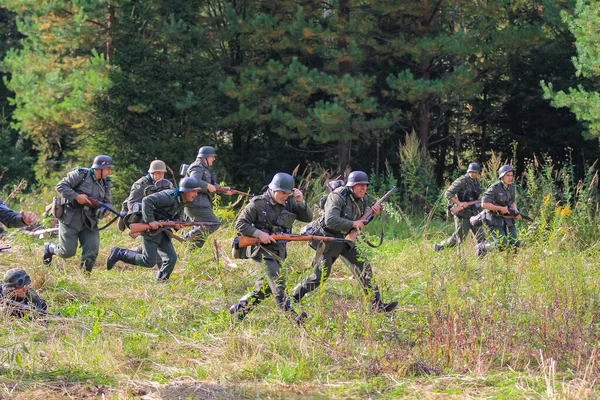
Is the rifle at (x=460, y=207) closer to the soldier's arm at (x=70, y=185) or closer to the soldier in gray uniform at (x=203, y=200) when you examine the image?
the soldier in gray uniform at (x=203, y=200)

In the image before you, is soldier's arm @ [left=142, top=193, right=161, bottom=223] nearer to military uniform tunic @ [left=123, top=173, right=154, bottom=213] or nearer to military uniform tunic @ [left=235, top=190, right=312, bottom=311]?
military uniform tunic @ [left=123, top=173, right=154, bottom=213]

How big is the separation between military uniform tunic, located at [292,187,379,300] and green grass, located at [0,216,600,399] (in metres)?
0.25

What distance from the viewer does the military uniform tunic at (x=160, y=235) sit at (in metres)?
10.1

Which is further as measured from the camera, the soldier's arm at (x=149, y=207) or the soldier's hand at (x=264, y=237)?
the soldier's arm at (x=149, y=207)

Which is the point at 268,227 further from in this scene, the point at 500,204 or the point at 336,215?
the point at 500,204

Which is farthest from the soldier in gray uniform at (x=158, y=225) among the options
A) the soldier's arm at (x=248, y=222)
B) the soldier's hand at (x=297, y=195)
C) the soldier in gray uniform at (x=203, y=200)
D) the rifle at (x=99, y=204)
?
the soldier's hand at (x=297, y=195)

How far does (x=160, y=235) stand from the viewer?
10328 mm

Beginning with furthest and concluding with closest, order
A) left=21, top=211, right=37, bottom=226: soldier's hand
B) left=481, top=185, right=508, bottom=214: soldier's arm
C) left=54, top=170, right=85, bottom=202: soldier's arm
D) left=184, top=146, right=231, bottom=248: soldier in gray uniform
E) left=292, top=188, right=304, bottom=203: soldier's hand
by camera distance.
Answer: left=481, top=185, right=508, bottom=214: soldier's arm, left=184, top=146, right=231, bottom=248: soldier in gray uniform, left=54, top=170, right=85, bottom=202: soldier's arm, left=292, top=188, right=304, bottom=203: soldier's hand, left=21, top=211, right=37, bottom=226: soldier's hand

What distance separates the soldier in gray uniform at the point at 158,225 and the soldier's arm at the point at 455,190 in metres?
4.18

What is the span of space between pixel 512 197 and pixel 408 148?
194 inches

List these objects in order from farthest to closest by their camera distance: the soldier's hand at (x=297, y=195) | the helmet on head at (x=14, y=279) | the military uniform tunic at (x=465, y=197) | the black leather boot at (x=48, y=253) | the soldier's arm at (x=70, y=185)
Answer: the military uniform tunic at (x=465, y=197) → the black leather boot at (x=48, y=253) → the soldier's arm at (x=70, y=185) → the soldier's hand at (x=297, y=195) → the helmet on head at (x=14, y=279)

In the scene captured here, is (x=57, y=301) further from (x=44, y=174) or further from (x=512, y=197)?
(x=44, y=174)

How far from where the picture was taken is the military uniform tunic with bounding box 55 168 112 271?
10.3 meters

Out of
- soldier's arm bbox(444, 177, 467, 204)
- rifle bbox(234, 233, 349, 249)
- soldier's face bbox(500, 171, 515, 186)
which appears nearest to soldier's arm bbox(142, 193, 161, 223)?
rifle bbox(234, 233, 349, 249)
